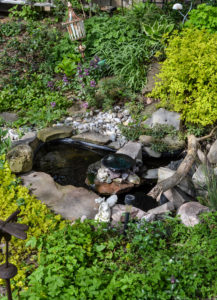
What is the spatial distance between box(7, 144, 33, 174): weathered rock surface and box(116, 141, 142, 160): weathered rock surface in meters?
1.60

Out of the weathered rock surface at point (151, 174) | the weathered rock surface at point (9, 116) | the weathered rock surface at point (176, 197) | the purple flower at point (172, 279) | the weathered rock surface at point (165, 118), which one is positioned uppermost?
the weathered rock surface at point (9, 116)

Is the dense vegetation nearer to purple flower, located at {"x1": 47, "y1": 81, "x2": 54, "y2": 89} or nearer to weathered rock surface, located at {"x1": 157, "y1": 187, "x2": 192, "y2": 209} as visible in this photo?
purple flower, located at {"x1": 47, "y1": 81, "x2": 54, "y2": 89}

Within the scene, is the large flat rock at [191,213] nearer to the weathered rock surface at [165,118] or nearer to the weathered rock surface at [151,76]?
the weathered rock surface at [165,118]

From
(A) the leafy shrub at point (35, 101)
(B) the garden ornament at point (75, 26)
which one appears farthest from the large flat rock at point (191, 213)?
(B) the garden ornament at point (75, 26)

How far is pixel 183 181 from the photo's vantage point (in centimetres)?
483

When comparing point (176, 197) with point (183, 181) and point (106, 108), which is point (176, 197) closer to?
point (183, 181)

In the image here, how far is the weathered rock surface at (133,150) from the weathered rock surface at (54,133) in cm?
123

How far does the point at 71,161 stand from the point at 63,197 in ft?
4.53

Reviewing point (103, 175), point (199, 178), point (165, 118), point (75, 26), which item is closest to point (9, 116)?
point (75, 26)

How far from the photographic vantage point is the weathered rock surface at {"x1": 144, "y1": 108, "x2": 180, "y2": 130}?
5.92 metres

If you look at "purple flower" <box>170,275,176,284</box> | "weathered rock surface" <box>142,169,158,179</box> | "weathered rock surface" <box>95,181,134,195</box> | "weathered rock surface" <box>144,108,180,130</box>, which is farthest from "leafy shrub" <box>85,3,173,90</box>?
"purple flower" <box>170,275,176,284</box>

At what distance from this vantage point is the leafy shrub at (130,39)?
7.05 m

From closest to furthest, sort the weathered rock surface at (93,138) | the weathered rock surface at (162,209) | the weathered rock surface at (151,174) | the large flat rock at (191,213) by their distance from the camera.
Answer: the large flat rock at (191,213) → the weathered rock surface at (162,209) → the weathered rock surface at (151,174) → the weathered rock surface at (93,138)

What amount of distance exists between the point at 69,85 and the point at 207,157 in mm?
3798
